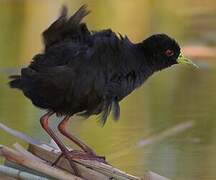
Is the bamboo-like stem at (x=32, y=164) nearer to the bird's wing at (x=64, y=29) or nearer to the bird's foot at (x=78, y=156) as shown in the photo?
the bird's foot at (x=78, y=156)

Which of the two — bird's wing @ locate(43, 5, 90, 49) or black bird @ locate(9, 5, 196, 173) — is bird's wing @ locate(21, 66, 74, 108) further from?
bird's wing @ locate(43, 5, 90, 49)

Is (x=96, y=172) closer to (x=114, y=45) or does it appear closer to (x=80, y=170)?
(x=80, y=170)

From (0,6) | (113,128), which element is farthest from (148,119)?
(0,6)

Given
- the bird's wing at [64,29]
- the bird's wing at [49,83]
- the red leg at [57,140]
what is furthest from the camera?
the bird's wing at [64,29]

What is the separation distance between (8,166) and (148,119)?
12.4 feet

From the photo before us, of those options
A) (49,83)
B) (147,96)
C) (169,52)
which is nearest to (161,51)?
(169,52)

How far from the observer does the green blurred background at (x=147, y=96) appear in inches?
271

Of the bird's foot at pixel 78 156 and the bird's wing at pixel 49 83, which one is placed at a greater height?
the bird's wing at pixel 49 83

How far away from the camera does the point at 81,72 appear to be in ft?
15.6

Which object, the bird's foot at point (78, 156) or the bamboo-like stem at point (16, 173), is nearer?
the bamboo-like stem at point (16, 173)

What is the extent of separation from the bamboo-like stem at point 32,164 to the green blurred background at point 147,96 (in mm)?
1373

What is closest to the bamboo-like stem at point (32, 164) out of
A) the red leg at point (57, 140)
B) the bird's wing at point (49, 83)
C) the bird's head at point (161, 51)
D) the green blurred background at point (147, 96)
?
the red leg at point (57, 140)

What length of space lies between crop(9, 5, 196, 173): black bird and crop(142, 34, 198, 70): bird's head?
2 cm

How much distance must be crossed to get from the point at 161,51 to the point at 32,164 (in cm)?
117
